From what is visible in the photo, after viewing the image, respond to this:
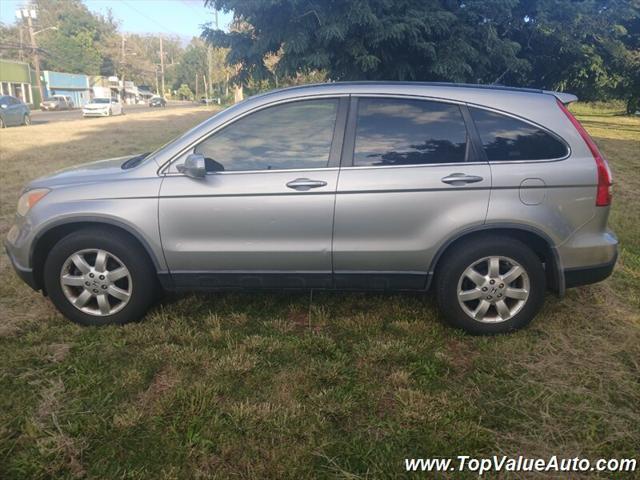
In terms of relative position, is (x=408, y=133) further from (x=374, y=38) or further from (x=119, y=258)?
(x=374, y=38)

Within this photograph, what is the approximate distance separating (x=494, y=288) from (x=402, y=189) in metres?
0.95

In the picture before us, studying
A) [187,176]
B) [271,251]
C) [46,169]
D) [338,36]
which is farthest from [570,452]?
[46,169]

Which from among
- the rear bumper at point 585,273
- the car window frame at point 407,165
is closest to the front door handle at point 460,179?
the car window frame at point 407,165

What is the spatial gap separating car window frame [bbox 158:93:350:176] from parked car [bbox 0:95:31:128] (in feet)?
73.4

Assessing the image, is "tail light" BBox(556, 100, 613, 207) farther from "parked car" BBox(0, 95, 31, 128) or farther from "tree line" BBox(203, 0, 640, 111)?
"parked car" BBox(0, 95, 31, 128)

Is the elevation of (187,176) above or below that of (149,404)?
above

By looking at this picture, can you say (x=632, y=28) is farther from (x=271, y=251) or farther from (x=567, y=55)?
(x=271, y=251)

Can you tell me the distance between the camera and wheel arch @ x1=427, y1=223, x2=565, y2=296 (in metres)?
3.31

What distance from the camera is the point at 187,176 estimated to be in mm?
3357

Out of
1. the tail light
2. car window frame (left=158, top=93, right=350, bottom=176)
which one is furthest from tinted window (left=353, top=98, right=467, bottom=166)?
the tail light

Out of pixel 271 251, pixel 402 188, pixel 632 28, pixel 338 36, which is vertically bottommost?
pixel 271 251

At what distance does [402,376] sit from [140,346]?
1.78 meters

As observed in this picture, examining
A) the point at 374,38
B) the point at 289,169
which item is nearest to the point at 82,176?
the point at 289,169

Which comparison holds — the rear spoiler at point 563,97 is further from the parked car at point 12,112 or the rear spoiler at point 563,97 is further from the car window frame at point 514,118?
the parked car at point 12,112
